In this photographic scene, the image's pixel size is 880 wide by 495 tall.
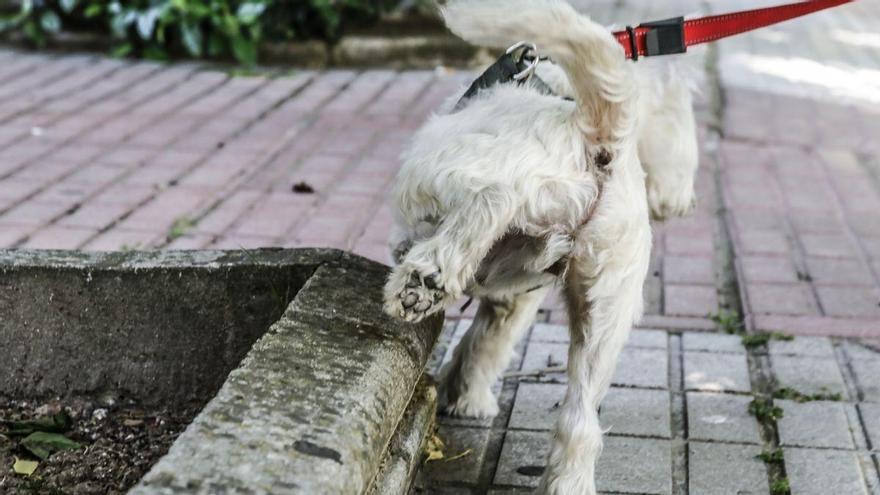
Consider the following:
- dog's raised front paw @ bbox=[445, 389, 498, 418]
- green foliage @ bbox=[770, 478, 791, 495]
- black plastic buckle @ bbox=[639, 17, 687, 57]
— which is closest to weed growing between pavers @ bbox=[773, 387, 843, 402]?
green foliage @ bbox=[770, 478, 791, 495]

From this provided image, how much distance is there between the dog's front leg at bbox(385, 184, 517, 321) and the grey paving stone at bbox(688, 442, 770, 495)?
1.14 meters

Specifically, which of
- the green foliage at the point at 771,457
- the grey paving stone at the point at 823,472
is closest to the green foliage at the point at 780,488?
the grey paving stone at the point at 823,472

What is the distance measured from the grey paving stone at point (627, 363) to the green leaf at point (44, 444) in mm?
1674

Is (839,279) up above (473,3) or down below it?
below

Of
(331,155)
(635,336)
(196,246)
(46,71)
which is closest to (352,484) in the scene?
(635,336)

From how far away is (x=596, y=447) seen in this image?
3.14 meters

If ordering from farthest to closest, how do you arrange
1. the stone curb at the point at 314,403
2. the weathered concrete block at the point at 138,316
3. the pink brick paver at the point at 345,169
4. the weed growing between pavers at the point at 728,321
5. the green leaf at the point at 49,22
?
the green leaf at the point at 49,22
the pink brick paver at the point at 345,169
the weed growing between pavers at the point at 728,321
the weathered concrete block at the point at 138,316
the stone curb at the point at 314,403

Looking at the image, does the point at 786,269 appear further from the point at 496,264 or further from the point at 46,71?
the point at 46,71

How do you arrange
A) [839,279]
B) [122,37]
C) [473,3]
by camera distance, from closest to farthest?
[473,3]
[839,279]
[122,37]

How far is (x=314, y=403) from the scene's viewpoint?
8.37 feet

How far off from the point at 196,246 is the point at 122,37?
13.9 feet

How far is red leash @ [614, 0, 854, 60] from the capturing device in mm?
3221

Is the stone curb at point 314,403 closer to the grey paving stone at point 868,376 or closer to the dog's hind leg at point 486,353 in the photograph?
the dog's hind leg at point 486,353

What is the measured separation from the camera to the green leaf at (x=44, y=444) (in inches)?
127
